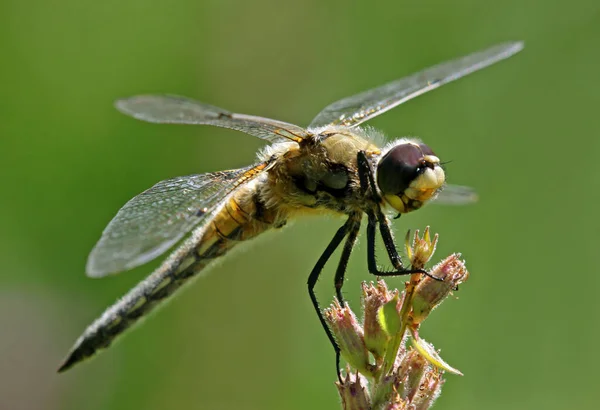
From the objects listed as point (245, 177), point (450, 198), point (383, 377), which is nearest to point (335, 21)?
point (450, 198)

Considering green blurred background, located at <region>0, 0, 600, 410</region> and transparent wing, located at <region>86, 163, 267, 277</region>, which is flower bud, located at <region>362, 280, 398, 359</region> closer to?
transparent wing, located at <region>86, 163, 267, 277</region>

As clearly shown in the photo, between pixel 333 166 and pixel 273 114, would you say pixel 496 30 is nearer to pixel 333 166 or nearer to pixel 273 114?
pixel 273 114

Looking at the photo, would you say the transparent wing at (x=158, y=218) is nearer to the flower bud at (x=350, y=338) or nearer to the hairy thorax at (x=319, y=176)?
the hairy thorax at (x=319, y=176)

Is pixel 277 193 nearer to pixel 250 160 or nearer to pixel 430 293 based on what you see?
pixel 430 293

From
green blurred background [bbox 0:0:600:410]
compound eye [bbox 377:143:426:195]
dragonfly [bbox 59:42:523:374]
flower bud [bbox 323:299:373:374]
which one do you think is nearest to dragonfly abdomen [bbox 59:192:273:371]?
dragonfly [bbox 59:42:523:374]

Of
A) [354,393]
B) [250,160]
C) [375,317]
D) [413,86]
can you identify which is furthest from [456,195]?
[250,160]

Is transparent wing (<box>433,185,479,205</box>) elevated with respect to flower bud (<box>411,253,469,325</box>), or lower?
elevated

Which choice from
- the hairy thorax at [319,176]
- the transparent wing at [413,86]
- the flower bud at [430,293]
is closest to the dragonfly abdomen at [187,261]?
the hairy thorax at [319,176]
